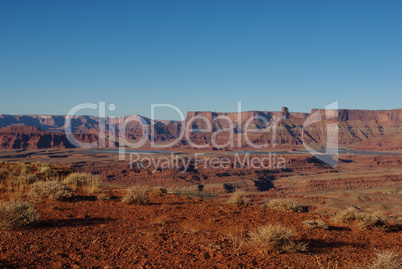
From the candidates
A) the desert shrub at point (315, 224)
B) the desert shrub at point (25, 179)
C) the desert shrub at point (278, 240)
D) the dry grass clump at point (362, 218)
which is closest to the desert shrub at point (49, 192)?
the desert shrub at point (25, 179)

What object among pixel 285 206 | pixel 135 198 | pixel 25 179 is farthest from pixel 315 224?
pixel 25 179

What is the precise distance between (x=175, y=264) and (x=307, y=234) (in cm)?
305

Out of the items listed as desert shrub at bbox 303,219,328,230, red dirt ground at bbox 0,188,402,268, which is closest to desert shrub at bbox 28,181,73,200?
red dirt ground at bbox 0,188,402,268

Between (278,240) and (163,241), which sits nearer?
(278,240)

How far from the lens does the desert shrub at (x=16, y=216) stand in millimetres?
4699

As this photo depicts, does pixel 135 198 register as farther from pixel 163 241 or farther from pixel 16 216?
pixel 163 241

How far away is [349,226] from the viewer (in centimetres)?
647

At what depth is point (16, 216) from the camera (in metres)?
4.88

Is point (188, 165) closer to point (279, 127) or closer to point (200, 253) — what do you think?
point (200, 253)

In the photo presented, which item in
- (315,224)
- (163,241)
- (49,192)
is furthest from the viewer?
(49,192)

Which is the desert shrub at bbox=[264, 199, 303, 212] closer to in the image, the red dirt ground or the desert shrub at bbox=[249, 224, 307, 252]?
the red dirt ground

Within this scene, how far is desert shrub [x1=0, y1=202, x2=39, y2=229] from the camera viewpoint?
185 inches

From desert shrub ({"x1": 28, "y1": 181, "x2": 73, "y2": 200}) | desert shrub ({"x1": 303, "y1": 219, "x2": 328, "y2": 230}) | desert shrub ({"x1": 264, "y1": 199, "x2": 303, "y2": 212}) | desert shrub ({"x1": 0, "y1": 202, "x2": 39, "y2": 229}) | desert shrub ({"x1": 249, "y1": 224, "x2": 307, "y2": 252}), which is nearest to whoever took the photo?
desert shrub ({"x1": 249, "y1": 224, "x2": 307, "y2": 252})

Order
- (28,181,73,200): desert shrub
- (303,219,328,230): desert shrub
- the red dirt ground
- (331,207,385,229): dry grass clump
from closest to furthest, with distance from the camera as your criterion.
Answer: the red dirt ground
(303,219,328,230): desert shrub
(331,207,385,229): dry grass clump
(28,181,73,200): desert shrub
